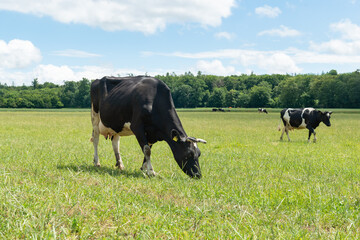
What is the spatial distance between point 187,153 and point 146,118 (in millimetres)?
1436

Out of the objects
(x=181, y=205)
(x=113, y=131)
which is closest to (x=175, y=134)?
(x=113, y=131)

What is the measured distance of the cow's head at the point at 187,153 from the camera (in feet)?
24.5

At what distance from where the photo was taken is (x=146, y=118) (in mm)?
8172

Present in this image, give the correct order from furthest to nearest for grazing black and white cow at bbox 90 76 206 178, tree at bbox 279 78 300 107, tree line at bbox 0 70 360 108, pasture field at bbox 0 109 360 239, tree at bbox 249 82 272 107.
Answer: tree at bbox 249 82 272 107 < tree at bbox 279 78 300 107 < tree line at bbox 0 70 360 108 < grazing black and white cow at bbox 90 76 206 178 < pasture field at bbox 0 109 360 239

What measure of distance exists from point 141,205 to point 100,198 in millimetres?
684

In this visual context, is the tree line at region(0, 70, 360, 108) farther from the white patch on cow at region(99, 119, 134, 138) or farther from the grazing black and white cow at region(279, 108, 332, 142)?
the white patch on cow at region(99, 119, 134, 138)

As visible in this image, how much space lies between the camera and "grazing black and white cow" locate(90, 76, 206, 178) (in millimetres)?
7605

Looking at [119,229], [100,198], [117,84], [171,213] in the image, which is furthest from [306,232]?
[117,84]

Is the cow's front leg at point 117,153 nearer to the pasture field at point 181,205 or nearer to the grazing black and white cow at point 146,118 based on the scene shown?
the grazing black and white cow at point 146,118

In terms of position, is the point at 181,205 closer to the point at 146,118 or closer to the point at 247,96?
the point at 146,118

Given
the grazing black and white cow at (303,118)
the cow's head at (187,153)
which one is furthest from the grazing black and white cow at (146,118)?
the grazing black and white cow at (303,118)

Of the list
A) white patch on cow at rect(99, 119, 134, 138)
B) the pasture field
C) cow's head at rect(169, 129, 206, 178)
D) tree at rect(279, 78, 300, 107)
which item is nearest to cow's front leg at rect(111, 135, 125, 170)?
white patch on cow at rect(99, 119, 134, 138)

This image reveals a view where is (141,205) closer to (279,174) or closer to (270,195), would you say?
(270,195)

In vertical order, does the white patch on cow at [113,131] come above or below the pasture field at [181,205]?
above
